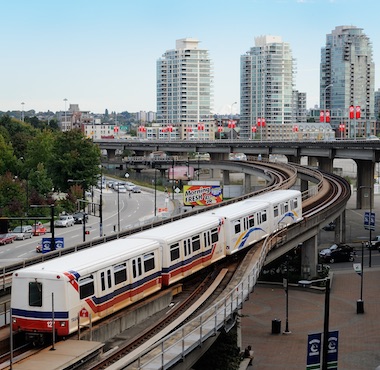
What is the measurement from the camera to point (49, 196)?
92.9 metres

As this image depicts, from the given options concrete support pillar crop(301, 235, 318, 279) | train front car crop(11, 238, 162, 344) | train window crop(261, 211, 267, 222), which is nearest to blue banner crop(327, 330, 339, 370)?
train front car crop(11, 238, 162, 344)

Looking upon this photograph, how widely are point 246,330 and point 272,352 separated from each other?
4256mm

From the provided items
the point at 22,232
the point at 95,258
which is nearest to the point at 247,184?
the point at 22,232

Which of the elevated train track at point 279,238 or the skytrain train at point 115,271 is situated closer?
the skytrain train at point 115,271

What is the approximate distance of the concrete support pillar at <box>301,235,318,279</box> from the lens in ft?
186

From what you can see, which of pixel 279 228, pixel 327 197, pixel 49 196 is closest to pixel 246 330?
pixel 279 228

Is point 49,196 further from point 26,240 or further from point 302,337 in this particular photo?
point 302,337

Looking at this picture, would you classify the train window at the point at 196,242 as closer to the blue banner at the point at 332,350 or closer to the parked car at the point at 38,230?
the blue banner at the point at 332,350

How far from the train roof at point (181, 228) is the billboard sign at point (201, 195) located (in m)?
37.8

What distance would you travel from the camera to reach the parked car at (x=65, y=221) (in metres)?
77.4

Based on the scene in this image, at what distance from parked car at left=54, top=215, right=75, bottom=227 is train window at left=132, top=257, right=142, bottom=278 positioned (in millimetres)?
50422

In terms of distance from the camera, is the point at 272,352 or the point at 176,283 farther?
the point at 272,352

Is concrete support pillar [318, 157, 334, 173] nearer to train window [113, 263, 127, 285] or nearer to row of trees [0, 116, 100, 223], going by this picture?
row of trees [0, 116, 100, 223]

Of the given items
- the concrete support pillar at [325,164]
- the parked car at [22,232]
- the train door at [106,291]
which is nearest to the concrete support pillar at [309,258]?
the parked car at [22,232]
